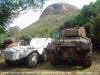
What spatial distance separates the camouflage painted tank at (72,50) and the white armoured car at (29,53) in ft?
2.91

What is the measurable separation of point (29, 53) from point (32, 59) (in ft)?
1.20

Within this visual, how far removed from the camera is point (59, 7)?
6406 cm

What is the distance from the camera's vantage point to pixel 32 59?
46.0 ft

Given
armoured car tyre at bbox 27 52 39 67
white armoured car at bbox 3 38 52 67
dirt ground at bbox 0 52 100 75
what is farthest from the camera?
armoured car tyre at bbox 27 52 39 67

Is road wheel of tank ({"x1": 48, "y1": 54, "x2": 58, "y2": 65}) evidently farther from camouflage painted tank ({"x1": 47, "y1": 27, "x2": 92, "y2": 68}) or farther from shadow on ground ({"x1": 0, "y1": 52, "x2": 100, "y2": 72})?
shadow on ground ({"x1": 0, "y1": 52, "x2": 100, "y2": 72})

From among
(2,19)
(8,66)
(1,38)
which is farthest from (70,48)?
(1,38)

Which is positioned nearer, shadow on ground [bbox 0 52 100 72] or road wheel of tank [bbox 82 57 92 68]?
road wheel of tank [bbox 82 57 92 68]

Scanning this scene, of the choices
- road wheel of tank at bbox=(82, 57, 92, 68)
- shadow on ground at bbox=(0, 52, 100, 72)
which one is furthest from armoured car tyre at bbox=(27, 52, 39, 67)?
road wheel of tank at bbox=(82, 57, 92, 68)

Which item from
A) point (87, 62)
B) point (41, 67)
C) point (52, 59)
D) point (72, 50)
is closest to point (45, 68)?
point (41, 67)

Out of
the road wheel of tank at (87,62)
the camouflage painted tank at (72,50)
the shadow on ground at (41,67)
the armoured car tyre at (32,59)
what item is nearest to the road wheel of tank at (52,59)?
the camouflage painted tank at (72,50)

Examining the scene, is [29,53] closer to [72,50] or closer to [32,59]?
[32,59]

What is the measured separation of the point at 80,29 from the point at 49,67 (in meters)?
2.49

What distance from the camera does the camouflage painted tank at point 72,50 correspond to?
12578 millimetres

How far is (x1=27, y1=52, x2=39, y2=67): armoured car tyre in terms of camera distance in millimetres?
13894
